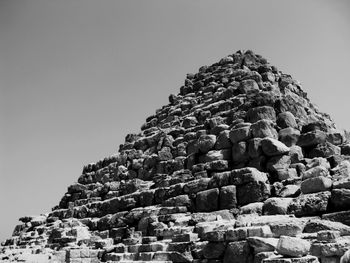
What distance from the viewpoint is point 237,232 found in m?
9.55

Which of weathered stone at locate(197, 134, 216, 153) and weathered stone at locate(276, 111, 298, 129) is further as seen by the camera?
weathered stone at locate(197, 134, 216, 153)

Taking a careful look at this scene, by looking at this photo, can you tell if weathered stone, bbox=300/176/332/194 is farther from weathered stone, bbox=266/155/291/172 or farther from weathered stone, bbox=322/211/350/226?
weathered stone, bbox=266/155/291/172

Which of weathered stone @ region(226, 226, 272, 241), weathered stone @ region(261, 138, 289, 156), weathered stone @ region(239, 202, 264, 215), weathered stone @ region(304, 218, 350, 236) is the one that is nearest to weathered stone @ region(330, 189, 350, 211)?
weathered stone @ region(304, 218, 350, 236)

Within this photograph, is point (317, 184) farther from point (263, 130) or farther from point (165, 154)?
point (165, 154)

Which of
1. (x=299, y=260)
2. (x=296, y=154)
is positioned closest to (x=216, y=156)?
(x=296, y=154)

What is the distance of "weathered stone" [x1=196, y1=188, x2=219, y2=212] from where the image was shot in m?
12.6

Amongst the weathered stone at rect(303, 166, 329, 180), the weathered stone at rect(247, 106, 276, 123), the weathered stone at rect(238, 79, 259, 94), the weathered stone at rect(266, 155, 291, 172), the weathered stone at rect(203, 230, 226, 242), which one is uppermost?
the weathered stone at rect(238, 79, 259, 94)

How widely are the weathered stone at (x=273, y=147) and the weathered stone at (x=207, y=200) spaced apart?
6.64 feet

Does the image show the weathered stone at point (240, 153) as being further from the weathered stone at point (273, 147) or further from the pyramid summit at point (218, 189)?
the weathered stone at point (273, 147)

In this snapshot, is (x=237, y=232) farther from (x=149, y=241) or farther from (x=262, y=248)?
(x=149, y=241)

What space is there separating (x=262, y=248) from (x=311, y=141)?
19.0 feet

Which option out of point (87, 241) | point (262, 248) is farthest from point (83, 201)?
point (262, 248)

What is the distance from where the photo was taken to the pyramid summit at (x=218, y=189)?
30.8 ft

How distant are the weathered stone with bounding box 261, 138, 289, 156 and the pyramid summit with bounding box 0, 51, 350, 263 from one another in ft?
0.11
